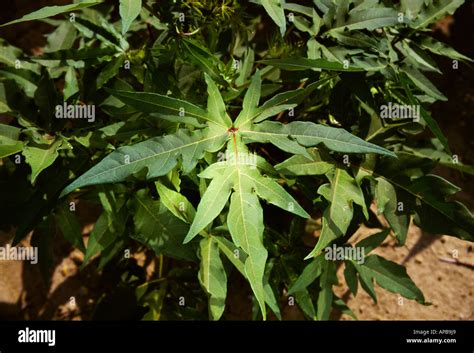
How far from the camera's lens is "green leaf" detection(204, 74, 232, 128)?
1405 mm

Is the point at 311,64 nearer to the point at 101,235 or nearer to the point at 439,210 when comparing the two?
the point at 439,210

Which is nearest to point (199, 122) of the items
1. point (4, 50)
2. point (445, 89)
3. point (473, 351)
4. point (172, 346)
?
point (4, 50)

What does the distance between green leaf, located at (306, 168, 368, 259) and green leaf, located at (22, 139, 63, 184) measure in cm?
75

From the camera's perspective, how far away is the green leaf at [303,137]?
1344 mm

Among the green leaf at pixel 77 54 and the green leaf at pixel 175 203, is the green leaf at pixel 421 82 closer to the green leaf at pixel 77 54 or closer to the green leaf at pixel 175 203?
the green leaf at pixel 175 203

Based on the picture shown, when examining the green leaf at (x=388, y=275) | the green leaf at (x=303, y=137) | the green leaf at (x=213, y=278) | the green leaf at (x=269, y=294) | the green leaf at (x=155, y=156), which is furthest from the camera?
the green leaf at (x=388, y=275)

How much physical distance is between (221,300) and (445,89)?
5.65 ft

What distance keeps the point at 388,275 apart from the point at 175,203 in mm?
828

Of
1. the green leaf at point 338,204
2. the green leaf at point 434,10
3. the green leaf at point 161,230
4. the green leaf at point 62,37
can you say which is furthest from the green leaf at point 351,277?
the green leaf at point 62,37

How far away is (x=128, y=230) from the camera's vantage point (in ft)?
5.73

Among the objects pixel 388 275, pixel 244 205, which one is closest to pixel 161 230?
pixel 244 205

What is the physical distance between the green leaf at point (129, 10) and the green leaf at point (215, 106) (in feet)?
0.78

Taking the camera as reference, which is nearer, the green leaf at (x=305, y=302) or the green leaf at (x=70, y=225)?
the green leaf at (x=70, y=225)

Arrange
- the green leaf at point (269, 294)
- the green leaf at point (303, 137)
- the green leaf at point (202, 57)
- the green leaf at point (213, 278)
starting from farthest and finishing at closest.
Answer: the green leaf at point (269, 294) < the green leaf at point (213, 278) < the green leaf at point (202, 57) < the green leaf at point (303, 137)
